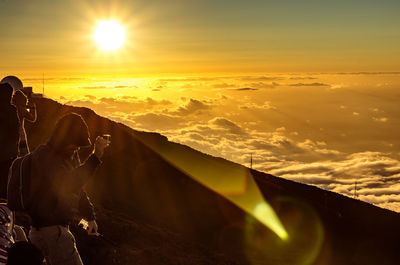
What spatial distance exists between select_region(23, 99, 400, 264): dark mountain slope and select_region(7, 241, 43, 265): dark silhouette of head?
702cm

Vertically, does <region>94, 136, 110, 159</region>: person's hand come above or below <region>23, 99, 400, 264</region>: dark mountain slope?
above

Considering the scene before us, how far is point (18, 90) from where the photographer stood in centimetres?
624

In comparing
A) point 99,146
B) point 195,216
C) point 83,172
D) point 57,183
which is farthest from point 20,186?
point 195,216

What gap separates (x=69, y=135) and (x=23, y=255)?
3.82ft

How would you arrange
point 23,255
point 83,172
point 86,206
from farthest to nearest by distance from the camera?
point 86,206 → point 83,172 → point 23,255

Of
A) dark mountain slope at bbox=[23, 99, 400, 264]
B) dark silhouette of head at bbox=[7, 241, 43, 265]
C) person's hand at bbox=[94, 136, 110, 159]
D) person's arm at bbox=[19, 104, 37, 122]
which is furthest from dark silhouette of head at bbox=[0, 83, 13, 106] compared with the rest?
dark mountain slope at bbox=[23, 99, 400, 264]

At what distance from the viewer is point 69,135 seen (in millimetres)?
4059

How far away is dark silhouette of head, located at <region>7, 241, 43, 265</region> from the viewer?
375 centimetres

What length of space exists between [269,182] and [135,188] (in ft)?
90.2

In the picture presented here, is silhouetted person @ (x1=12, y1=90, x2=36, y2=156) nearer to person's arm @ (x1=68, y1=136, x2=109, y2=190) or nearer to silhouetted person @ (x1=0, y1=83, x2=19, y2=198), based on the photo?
silhouetted person @ (x1=0, y1=83, x2=19, y2=198)

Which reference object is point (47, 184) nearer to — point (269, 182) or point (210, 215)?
point (210, 215)

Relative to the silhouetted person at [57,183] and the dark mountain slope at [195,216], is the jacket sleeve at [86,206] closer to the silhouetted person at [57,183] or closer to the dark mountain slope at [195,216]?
the silhouetted person at [57,183]

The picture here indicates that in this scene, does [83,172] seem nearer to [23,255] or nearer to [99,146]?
[99,146]

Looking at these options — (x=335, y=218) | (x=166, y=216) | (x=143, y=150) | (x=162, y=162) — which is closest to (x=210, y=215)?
(x=166, y=216)
